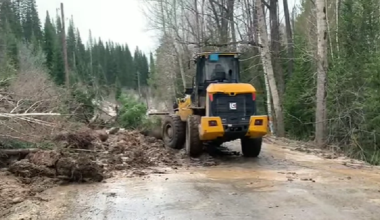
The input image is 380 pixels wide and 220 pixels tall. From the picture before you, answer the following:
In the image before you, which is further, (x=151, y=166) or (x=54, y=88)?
(x=54, y=88)

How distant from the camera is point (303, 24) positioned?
32.1 metres

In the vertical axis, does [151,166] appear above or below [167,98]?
below

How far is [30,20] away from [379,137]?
72793 millimetres

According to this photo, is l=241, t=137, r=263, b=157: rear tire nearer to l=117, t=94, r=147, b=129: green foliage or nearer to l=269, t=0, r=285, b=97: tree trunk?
l=117, t=94, r=147, b=129: green foliage

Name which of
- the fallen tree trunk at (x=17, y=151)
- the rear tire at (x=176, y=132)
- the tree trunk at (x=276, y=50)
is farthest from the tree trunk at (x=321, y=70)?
the tree trunk at (x=276, y=50)

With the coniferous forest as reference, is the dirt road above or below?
below

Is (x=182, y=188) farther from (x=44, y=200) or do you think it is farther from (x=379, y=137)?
(x=379, y=137)

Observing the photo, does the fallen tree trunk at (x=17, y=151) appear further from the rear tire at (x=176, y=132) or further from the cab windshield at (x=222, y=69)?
the cab windshield at (x=222, y=69)

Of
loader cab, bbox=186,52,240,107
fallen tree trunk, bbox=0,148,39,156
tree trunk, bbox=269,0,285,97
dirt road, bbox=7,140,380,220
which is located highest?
tree trunk, bbox=269,0,285,97

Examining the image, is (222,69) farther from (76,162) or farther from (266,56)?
(266,56)

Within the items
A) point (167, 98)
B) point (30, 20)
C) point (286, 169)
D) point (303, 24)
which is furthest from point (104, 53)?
point (286, 169)

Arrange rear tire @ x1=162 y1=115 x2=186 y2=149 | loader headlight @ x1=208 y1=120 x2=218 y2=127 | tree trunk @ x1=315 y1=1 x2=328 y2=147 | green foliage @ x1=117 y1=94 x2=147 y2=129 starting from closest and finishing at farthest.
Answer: loader headlight @ x1=208 y1=120 x2=218 y2=127
rear tire @ x1=162 y1=115 x2=186 y2=149
tree trunk @ x1=315 y1=1 x2=328 y2=147
green foliage @ x1=117 y1=94 x2=147 y2=129

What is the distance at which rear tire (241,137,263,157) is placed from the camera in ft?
38.0

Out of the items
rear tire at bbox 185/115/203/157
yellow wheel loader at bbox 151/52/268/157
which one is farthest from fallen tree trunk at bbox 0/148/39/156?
yellow wheel loader at bbox 151/52/268/157
